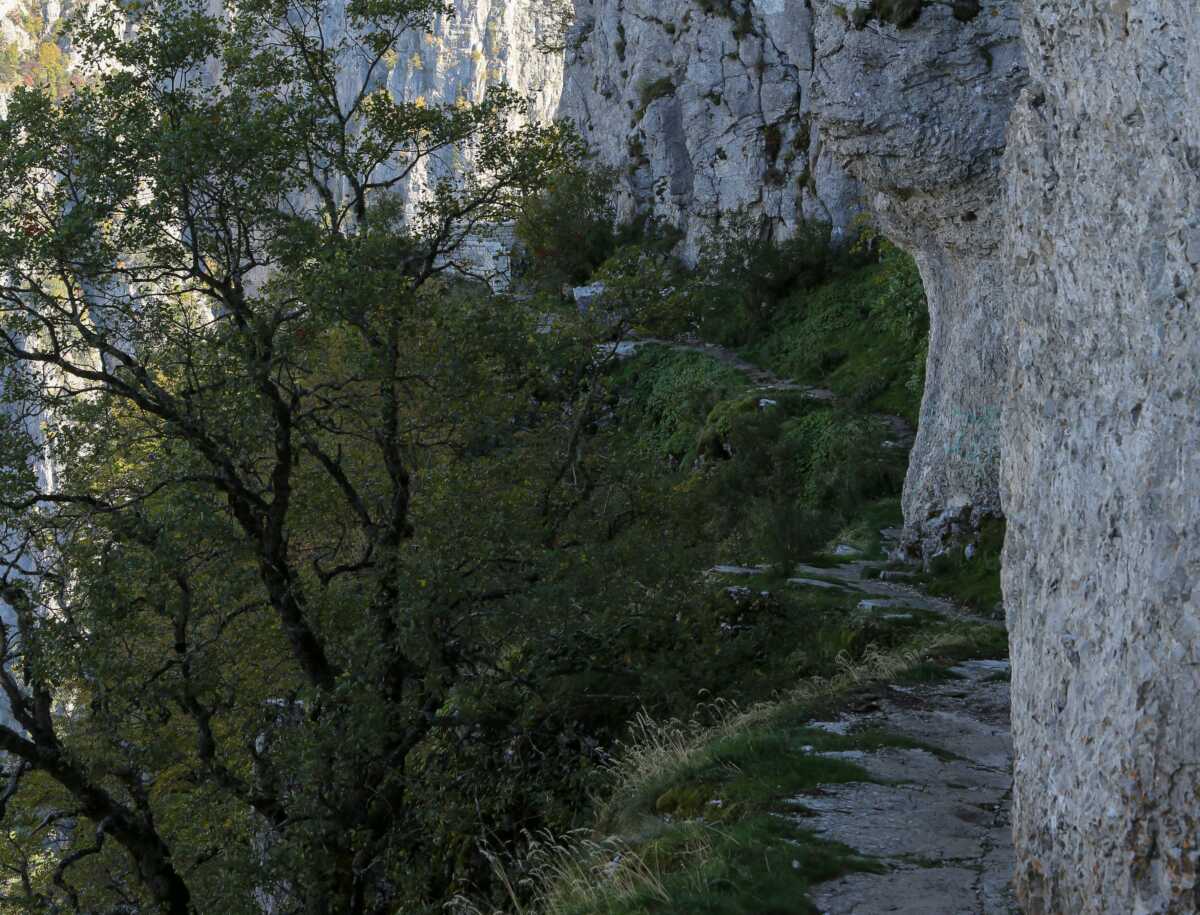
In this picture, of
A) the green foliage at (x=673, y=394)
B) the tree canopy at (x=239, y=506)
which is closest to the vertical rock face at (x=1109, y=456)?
the tree canopy at (x=239, y=506)

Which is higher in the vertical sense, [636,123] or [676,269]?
[636,123]

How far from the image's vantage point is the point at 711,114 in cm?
3184

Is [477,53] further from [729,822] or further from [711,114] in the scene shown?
[729,822]

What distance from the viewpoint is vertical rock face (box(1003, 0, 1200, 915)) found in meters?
3.19

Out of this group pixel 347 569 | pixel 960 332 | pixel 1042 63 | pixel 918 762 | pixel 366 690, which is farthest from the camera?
pixel 960 332

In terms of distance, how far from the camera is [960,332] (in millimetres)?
13227

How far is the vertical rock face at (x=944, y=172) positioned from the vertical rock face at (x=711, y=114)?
550 inches

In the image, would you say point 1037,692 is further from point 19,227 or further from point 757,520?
point 757,520

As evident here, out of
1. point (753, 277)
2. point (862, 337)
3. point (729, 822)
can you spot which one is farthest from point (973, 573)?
point (753, 277)

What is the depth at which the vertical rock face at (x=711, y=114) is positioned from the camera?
2928 centimetres

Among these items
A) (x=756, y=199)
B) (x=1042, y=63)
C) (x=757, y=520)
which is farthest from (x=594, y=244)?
(x=1042, y=63)

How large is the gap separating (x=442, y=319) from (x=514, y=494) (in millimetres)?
1686

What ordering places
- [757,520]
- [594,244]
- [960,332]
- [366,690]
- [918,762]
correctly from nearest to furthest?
[918,762] → [366,690] → [960,332] → [757,520] → [594,244]

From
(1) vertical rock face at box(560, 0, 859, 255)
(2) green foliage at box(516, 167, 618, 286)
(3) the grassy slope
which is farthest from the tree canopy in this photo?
(2) green foliage at box(516, 167, 618, 286)
